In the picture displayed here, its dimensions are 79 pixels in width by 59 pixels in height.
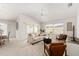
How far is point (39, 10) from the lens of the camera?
6.32 feet

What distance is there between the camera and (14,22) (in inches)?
73.4

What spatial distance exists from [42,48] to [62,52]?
385 mm

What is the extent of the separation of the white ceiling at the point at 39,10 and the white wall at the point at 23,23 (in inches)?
3.0

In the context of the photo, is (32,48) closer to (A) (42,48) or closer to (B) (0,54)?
(A) (42,48)

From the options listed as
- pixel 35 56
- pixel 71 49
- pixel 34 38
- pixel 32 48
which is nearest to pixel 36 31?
pixel 34 38

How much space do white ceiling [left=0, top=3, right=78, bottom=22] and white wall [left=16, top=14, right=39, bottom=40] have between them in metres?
0.08

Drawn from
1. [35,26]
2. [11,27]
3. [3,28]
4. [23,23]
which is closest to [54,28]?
[35,26]

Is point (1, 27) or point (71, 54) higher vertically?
point (1, 27)

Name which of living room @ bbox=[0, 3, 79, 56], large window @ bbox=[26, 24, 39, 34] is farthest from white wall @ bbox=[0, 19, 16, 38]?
large window @ bbox=[26, 24, 39, 34]

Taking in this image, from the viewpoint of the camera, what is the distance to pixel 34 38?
1.94m

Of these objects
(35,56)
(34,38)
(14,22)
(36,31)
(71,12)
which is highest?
(71,12)

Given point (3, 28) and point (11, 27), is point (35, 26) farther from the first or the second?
point (3, 28)

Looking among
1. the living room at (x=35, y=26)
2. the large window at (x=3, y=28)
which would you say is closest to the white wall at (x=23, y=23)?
the living room at (x=35, y=26)

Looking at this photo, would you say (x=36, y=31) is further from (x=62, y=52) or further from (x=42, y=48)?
(x=62, y=52)
